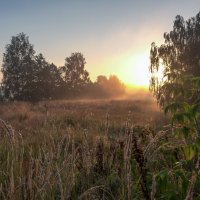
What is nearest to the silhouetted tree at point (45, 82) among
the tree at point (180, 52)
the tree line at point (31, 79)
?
the tree line at point (31, 79)

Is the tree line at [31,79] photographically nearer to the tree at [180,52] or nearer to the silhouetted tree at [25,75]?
the silhouetted tree at [25,75]

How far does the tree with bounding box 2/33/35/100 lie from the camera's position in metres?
51.0

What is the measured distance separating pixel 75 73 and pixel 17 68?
14707 millimetres

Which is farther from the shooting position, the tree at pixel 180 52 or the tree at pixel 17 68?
the tree at pixel 17 68

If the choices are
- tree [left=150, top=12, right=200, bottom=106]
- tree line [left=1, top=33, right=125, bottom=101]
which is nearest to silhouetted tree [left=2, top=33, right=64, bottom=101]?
tree line [left=1, top=33, right=125, bottom=101]

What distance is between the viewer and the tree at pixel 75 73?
6172 cm

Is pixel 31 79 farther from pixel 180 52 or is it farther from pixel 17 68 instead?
pixel 180 52

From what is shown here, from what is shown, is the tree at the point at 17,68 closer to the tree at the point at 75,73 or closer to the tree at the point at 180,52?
Result: the tree at the point at 75,73

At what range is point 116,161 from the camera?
4930 millimetres

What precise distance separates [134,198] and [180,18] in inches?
910

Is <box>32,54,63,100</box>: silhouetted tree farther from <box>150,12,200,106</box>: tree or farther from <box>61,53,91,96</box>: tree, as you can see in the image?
<box>150,12,200,106</box>: tree

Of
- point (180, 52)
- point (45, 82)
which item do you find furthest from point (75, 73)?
point (180, 52)

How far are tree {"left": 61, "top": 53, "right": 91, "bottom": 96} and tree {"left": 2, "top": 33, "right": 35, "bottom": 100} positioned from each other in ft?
28.3

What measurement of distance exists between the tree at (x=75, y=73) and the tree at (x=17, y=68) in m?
8.62
